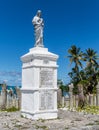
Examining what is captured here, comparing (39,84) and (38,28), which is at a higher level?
(38,28)

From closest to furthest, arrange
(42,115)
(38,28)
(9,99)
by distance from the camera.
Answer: (42,115), (38,28), (9,99)

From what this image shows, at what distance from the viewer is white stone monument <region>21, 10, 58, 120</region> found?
1275 cm

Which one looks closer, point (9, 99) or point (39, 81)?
point (39, 81)

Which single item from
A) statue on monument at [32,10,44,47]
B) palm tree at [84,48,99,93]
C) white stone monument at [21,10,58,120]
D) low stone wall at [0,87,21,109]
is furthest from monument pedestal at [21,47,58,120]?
palm tree at [84,48,99,93]

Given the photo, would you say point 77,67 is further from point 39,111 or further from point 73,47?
point 39,111

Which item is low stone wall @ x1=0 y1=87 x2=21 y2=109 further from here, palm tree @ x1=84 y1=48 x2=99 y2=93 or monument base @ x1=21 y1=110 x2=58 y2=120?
palm tree @ x1=84 y1=48 x2=99 y2=93

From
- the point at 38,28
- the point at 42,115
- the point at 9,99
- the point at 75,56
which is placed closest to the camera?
the point at 42,115

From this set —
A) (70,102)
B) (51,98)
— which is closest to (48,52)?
(51,98)

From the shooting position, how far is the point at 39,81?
12.9 m

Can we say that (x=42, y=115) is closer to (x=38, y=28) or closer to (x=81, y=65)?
(x=38, y=28)

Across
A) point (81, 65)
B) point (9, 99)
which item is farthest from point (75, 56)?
point (9, 99)

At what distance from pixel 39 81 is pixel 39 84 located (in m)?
0.14

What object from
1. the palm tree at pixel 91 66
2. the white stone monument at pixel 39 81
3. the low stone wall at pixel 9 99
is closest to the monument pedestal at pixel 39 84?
the white stone monument at pixel 39 81

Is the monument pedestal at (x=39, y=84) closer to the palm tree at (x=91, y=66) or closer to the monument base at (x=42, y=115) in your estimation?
the monument base at (x=42, y=115)
